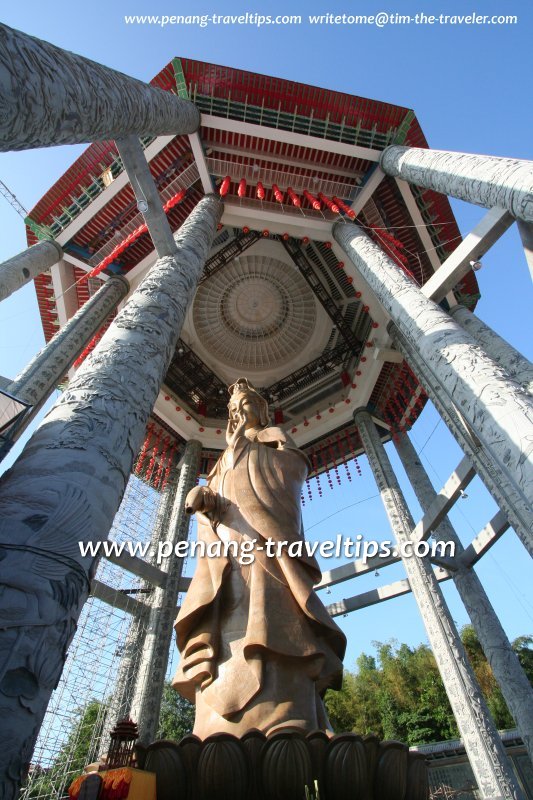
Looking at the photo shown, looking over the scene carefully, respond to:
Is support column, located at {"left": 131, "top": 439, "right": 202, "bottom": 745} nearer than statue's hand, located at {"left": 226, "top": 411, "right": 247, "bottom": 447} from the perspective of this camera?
No

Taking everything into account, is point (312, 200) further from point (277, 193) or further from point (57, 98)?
point (57, 98)

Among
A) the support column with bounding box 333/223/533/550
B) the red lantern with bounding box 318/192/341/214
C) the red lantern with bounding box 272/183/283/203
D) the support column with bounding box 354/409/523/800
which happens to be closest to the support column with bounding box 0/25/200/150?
the support column with bounding box 333/223/533/550

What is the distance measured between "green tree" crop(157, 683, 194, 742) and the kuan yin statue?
16.9m

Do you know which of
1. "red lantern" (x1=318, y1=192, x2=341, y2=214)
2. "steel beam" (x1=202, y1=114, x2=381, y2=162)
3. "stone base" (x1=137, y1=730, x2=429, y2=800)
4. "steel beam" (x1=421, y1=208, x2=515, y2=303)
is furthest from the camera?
"red lantern" (x1=318, y1=192, x2=341, y2=214)

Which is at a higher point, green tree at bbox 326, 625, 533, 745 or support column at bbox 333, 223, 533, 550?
green tree at bbox 326, 625, 533, 745

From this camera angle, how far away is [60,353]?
7.10m

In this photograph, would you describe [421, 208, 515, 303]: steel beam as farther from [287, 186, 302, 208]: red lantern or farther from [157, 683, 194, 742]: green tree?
[157, 683, 194, 742]: green tree

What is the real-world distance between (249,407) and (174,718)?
1881 cm

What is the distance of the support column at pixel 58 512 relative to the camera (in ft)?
4.26

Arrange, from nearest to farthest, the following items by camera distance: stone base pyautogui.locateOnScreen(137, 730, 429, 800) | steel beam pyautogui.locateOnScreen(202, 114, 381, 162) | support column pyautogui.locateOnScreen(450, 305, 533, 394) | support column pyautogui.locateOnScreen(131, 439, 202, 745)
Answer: stone base pyautogui.locateOnScreen(137, 730, 429, 800) → support column pyautogui.locateOnScreen(450, 305, 533, 394) → support column pyautogui.locateOnScreen(131, 439, 202, 745) → steel beam pyautogui.locateOnScreen(202, 114, 381, 162)

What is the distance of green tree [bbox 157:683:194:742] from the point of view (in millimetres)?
17516

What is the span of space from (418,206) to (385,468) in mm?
5428

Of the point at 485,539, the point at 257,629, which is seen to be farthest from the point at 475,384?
the point at 485,539

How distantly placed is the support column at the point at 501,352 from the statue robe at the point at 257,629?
10.1 ft
